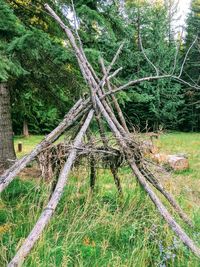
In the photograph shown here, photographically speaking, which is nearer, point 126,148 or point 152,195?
point 152,195

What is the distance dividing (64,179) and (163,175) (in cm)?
128

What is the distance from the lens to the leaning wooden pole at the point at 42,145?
10.5 feet

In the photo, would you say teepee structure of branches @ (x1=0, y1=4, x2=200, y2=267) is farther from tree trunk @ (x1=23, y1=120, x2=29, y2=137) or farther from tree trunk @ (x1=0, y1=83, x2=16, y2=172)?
tree trunk @ (x1=23, y1=120, x2=29, y2=137)

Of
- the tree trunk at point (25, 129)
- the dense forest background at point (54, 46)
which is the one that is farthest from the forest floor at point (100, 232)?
the tree trunk at point (25, 129)

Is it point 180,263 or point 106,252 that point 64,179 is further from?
point 180,263

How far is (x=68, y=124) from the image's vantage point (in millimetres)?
3900

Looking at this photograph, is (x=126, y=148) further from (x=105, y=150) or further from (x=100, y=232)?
(x=100, y=232)

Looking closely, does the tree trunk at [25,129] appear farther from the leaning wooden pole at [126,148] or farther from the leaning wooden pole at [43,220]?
the leaning wooden pole at [43,220]

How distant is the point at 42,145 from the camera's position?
3.59m

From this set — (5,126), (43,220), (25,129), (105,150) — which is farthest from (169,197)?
(25,129)

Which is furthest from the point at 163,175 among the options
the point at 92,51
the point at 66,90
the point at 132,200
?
the point at 66,90

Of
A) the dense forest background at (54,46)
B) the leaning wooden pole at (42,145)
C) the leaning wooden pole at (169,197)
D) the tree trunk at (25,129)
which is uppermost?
the dense forest background at (54,46)

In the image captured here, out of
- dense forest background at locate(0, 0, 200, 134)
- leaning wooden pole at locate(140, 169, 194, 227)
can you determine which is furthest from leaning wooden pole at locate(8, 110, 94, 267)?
dense forest background at locate(0, 0, 200, 134)

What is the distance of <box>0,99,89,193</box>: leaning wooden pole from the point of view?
3.21 m
